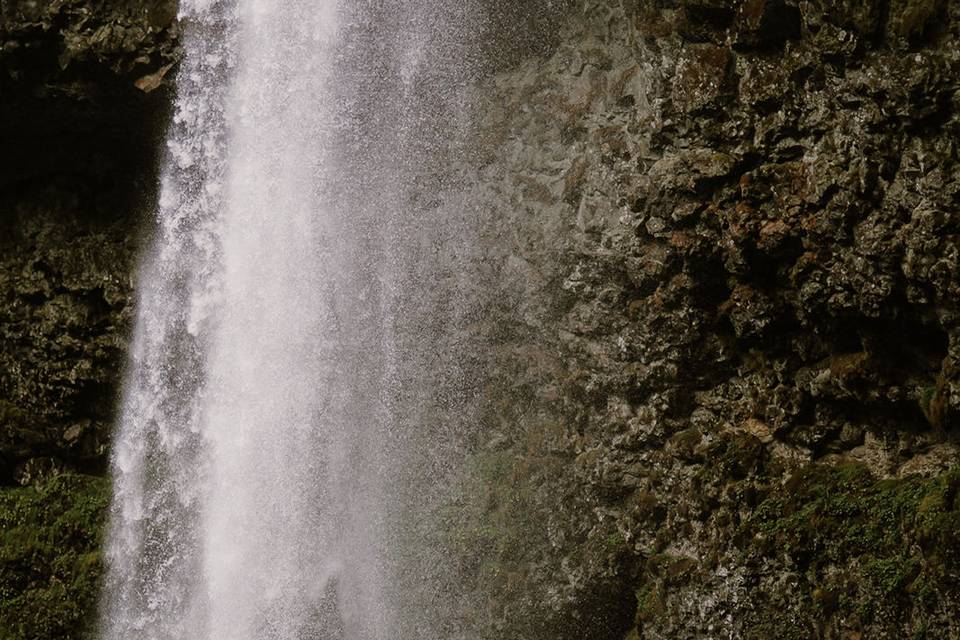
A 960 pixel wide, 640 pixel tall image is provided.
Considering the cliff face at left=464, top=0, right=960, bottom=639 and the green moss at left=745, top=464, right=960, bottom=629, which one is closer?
the green moss at left=745, top=464, right=960, bottom=629

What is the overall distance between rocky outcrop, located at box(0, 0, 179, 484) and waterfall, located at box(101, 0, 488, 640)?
20.4 inches

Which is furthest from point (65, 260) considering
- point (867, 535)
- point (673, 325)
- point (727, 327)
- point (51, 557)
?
point (867, 535)

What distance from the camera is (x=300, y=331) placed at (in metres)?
10.3

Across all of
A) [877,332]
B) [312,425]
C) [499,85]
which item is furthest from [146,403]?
[877,332]

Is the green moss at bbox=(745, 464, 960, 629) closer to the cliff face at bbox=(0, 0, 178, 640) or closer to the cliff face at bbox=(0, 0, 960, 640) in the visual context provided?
the cliff face at bbox=(0, 0, 960, 640)

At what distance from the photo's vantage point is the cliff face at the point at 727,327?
7305 mm

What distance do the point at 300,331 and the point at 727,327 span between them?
4.25m

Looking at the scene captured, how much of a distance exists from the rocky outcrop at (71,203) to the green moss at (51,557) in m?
0.34

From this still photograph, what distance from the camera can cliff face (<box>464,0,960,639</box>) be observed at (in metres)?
7.30

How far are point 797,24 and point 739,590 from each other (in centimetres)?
467

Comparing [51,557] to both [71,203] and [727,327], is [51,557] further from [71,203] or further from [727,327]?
[727,327]

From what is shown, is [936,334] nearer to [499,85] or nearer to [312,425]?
[499,85]

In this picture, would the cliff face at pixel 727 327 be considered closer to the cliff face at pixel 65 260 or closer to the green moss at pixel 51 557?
the cliff face at pixel 65 260

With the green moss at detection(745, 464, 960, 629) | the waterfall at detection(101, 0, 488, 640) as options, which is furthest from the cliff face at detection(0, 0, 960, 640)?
the waterfall at detection(101, 0, 488, 640)
